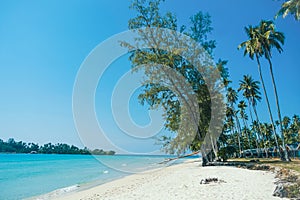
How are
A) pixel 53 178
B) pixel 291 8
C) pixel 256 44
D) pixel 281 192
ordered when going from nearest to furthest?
pixel 281 192
pixel 291 8
pixel 256 44
pixel 53 178

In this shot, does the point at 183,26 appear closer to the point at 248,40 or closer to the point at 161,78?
the point at 161,78

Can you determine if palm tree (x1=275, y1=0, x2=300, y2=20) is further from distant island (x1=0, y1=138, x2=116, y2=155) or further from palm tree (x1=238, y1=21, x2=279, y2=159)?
distant island (x1=0, y1=138, x2=116, y2=155)

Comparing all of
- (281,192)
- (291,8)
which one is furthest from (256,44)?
(281,192)

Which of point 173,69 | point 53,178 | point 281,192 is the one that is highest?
point 173,69

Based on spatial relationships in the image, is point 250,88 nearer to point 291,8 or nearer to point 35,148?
point 291,8

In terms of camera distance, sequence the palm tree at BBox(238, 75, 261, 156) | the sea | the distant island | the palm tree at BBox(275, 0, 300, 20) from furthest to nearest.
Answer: the distant island, the palm tree at BBox(238, 75, 261, 156), the sea, the palm tree at BBox(275, 0, 300, 20)

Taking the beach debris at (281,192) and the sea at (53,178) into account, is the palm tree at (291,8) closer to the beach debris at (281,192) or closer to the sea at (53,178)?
the beach debris at (281,192)

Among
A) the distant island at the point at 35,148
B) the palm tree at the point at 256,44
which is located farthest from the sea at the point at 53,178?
the distant island at the point at 35,148

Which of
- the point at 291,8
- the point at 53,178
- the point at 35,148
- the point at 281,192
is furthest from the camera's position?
the point at 35,148

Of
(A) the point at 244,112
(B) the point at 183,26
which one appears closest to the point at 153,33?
(B) the point at 183,26

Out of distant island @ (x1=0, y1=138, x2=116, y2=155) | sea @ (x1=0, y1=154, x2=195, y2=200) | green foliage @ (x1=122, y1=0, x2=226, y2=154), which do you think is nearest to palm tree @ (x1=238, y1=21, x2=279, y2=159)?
green foliage @ (x1=122, y1=0, x2=226, y2=154)

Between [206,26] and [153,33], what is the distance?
16.5 feet

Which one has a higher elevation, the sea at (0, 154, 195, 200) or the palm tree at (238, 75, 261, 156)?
the palm tree at (238, 75, 261, 156)

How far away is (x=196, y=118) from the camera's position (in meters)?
19.9
